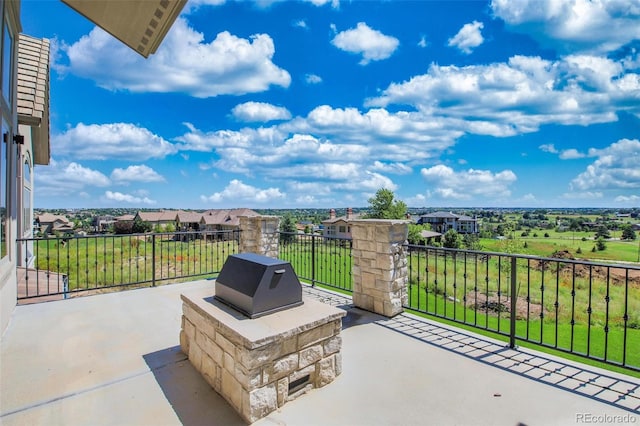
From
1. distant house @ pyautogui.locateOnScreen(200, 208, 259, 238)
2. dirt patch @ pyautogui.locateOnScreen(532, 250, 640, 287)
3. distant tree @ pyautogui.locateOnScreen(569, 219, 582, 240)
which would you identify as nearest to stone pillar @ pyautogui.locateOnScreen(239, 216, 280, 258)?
dirt patch @ pyautogui.locateOnScreen(532, 250, 640, 287)

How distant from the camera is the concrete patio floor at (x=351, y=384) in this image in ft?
7.01

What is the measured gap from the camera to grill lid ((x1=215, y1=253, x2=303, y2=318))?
96.0 inches

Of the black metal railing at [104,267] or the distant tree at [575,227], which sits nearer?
the black metal railing at [104,267]

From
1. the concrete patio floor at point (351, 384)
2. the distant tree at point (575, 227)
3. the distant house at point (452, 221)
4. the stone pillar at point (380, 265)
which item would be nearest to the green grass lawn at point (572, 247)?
the distant tree at point (575, 227)

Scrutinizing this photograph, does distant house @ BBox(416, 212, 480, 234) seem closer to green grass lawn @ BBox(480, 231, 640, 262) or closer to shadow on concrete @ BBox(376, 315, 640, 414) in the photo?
green grass lawn @ BBox(480, 231, 640, 262)

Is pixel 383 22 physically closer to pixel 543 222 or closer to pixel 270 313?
pixel 270 313

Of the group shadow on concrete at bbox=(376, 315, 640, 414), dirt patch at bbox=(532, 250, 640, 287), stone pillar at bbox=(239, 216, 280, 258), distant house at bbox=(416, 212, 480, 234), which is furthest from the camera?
distant house at bbox=(416, 212, 480, 234)

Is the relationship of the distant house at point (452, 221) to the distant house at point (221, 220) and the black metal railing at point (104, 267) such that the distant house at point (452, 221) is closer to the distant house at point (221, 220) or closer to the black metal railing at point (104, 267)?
the distant house at point (221, 220)

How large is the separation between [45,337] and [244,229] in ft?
12.9

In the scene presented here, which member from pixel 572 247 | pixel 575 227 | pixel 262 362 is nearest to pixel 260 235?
pixel 262 362

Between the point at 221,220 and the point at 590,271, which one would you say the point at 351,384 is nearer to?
the point at 590,271

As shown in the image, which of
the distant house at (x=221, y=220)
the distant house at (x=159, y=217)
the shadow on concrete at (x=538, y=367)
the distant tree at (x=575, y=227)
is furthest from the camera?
the distant tree at (x=575, y=227)

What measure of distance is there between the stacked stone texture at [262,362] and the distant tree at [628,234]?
202 ft

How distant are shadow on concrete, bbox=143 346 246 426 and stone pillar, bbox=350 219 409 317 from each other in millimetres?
2379
